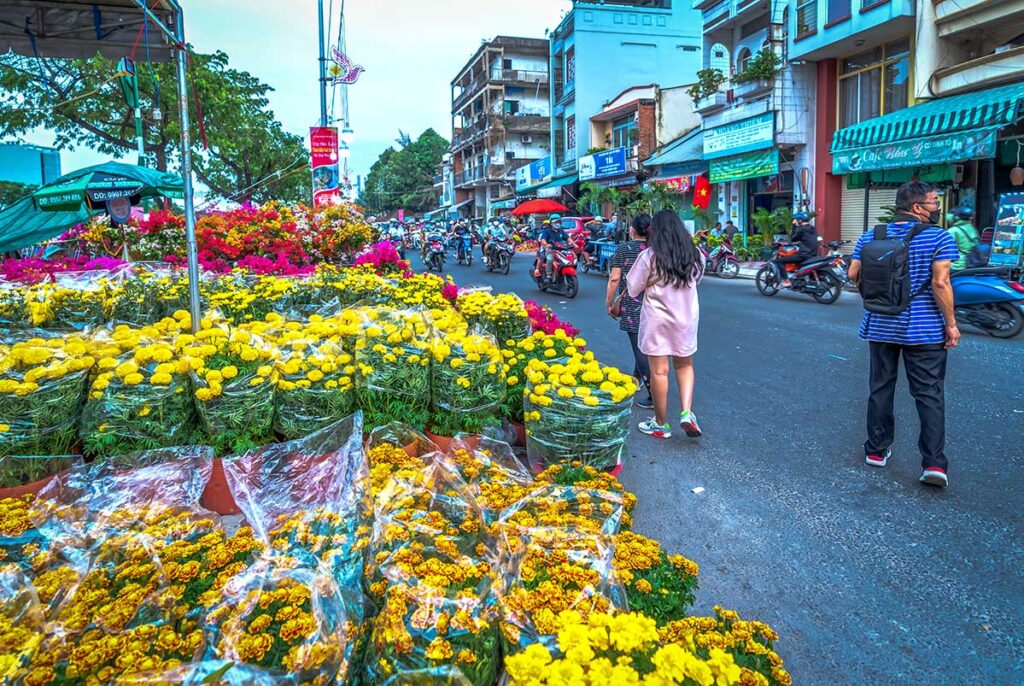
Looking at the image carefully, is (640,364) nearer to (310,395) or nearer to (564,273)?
(310,395)

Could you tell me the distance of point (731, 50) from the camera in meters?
23.0

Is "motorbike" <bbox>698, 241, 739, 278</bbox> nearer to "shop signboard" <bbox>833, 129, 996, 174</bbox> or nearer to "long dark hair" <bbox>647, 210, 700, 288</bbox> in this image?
"shop signboard" <bbox>833, 129, 996, 174</bbox>

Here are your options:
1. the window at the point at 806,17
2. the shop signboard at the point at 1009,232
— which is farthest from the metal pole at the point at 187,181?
the window at the point at 806,17

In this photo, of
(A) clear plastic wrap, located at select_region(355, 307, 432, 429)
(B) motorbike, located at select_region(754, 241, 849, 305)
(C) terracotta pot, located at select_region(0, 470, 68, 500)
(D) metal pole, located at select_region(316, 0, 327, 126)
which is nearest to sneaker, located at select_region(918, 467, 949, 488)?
(A) clear plastic wrap, located at select_region(355, 307, 432, 429)

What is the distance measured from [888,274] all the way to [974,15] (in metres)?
13.1

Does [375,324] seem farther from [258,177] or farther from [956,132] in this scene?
[258,177]

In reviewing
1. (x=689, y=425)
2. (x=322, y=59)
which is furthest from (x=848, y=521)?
(x=322, y=59)

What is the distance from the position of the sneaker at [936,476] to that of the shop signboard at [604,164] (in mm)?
25778

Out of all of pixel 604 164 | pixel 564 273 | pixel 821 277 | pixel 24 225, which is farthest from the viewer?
pixel 604 164

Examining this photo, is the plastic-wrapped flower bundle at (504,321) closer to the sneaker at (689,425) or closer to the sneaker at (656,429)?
the sneaker at (656,429)

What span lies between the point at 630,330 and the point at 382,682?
4.31 m

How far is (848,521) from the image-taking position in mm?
3539

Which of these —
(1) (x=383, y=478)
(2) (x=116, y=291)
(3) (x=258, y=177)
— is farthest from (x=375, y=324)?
(3) (x=258, y=177)

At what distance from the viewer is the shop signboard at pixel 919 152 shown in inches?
488
